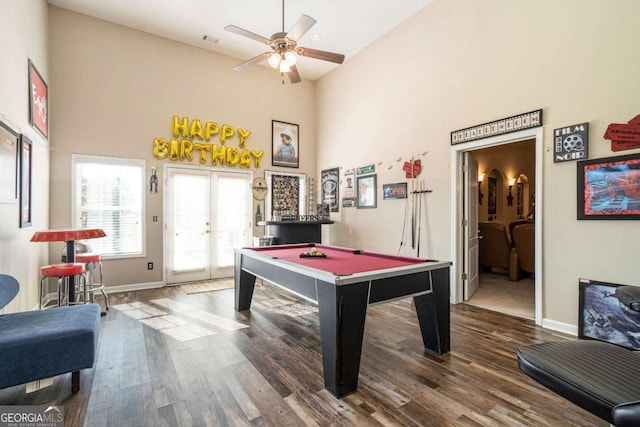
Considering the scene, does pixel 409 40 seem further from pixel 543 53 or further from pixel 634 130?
pixel 634 130

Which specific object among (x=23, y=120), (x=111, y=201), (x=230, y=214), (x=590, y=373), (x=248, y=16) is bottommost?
(x=590, y=373)

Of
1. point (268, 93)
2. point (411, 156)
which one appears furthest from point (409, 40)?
point (268, 93)

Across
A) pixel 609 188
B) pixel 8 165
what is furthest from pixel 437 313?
pixel 8 165

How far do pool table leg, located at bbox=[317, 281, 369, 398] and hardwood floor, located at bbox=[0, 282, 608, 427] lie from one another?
0.36ft

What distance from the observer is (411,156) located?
4.86m

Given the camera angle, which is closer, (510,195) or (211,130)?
(211,130)

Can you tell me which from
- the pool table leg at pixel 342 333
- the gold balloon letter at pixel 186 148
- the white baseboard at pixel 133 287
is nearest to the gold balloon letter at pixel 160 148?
the gold balloon letter at pixel 186 148

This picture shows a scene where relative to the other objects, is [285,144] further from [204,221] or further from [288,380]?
[288,380]

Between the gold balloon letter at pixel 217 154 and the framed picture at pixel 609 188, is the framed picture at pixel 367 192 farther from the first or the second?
the framed picture at pixel 609 188

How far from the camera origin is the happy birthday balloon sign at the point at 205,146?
17.9ft

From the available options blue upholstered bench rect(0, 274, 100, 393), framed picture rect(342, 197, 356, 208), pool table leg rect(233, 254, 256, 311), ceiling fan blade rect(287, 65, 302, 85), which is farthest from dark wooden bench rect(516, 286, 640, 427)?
framed picture rect(342, 197, 356, 208)

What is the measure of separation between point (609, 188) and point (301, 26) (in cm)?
334

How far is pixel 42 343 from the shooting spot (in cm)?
193

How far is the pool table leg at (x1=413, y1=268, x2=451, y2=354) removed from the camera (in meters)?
2.71
